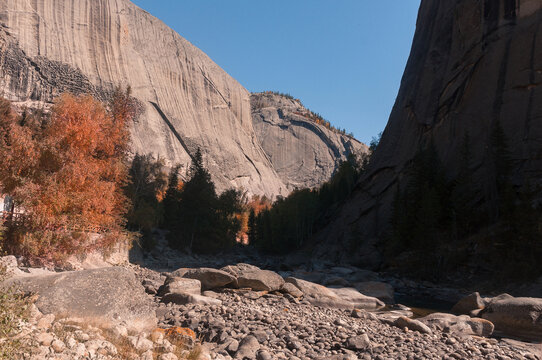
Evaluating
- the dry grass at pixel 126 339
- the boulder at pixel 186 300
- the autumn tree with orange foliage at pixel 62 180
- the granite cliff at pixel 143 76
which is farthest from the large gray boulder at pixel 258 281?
the granite cliff at pixel 143 76

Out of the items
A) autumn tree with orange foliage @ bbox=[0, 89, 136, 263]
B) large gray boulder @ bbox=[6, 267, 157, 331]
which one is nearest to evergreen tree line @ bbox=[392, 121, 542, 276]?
large gray boulder @ bbox=[6, 267, 157, 331]

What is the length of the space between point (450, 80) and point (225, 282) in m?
33.6

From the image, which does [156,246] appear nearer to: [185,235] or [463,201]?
[185,235]

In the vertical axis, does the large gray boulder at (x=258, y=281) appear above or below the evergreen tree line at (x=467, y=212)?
below

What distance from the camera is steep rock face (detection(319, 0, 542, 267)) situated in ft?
87.6

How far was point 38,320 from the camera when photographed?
16.5 feet

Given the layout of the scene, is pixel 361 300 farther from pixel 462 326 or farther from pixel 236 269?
pixel 236 269

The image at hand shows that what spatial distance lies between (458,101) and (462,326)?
29.8 meters

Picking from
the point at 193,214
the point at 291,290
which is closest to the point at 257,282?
the point at 291,290

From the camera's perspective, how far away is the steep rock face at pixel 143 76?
170 ft

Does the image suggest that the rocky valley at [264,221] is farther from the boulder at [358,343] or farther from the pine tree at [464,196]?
the pine tree at [464,196]

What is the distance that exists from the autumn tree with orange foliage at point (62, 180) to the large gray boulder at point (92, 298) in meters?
6.56

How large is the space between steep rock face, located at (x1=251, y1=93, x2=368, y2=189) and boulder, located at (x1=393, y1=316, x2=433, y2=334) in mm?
99820

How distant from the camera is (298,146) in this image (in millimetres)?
123438
